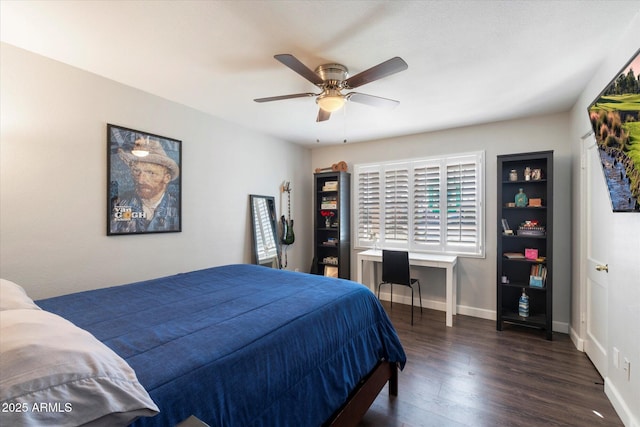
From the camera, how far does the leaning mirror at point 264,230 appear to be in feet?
13.2

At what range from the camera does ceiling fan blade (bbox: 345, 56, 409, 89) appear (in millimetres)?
1784

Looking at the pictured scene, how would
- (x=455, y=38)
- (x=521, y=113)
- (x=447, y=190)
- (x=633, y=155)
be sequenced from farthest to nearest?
(x=447, y=190)
(x=521, y=113)
(x=455, y=38)
(x=633, y=155)

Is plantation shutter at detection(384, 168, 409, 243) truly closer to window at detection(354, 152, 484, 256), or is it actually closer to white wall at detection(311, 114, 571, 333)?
window at detection(354, 152, 484, 256)

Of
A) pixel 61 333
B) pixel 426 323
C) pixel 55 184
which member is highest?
pixel 55 184

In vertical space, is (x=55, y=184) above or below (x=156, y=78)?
below

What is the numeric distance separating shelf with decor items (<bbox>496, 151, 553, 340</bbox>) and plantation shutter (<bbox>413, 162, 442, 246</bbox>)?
2.61ft

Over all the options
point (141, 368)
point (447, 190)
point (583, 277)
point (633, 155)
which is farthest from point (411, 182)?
point (141, 368)

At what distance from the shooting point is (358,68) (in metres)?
2.32

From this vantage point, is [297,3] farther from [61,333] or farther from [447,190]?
[447,190]

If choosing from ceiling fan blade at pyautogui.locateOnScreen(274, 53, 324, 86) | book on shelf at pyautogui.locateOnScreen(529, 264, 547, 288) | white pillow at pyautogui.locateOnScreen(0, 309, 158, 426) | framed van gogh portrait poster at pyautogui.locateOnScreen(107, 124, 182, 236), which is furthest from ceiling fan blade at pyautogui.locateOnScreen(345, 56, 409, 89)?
book on shelf at pyautogui.locateOnScreen(529, 264, 547, 288)

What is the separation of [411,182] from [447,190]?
513mm

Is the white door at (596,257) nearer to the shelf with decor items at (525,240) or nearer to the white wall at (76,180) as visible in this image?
the shelf with decor items at (525,240)

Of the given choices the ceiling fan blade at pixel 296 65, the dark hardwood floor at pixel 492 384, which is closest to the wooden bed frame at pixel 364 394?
the dark hardwood floor at pixel 492 384

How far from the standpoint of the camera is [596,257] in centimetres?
251
